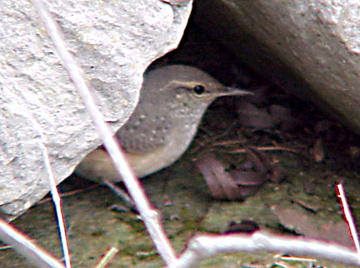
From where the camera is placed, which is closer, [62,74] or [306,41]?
[62,74]

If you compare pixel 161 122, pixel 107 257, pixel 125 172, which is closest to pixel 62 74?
pixel 107 257

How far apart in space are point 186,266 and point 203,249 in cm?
7

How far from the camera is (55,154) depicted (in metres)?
2.99

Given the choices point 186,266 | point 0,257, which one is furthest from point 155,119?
point 186,266

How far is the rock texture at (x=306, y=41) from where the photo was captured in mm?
2988

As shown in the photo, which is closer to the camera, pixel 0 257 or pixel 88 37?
pixel 88 37

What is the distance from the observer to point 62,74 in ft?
9.42

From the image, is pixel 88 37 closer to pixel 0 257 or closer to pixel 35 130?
pixel 35 130

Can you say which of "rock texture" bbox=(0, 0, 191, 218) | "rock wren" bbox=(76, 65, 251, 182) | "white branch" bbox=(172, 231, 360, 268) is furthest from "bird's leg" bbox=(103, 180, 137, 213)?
"white branch" bbox=(172, 231, 360, 268)

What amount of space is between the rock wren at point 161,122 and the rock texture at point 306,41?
1.34 feet

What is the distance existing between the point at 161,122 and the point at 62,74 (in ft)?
4.20

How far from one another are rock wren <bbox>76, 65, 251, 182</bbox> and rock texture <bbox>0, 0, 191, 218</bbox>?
756 millimetres

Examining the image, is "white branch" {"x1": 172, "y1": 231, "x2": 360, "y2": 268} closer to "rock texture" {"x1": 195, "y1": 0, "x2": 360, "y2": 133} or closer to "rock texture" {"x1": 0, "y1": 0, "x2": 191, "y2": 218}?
"rock texture" {"x1": 0, "y1": 0, "x2": 191, "y2": 218}

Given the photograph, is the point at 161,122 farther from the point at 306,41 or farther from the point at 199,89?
the point at 306,41
